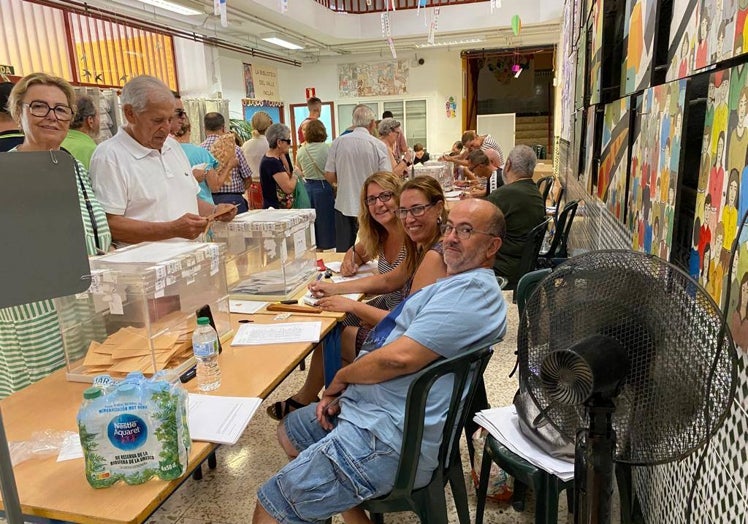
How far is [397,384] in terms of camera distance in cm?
146

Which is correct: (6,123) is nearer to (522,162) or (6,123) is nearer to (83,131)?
(83,131)

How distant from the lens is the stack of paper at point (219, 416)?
1.23 metres

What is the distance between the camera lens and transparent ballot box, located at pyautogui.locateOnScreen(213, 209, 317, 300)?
7.66 ft

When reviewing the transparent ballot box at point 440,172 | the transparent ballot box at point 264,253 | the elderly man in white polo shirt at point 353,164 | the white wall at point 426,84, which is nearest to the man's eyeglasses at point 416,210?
the transparent ballot box at point 264,253

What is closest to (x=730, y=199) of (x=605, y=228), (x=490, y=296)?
(x=490, y=296)

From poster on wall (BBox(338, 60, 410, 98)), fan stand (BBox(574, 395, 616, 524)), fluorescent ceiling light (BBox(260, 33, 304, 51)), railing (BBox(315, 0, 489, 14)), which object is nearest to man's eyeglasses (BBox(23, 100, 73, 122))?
fan stand (BBox(574, 395, 616, 524))

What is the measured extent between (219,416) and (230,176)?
3515mm

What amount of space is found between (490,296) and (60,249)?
3.41ft

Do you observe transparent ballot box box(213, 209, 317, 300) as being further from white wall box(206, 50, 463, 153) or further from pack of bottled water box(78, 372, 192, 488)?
white wall box(206, 50, 463, 153)

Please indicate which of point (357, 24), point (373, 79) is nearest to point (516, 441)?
point (357, 24)

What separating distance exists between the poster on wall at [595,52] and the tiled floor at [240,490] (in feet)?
5.73

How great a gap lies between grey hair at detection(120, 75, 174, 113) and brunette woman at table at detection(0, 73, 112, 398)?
209mm

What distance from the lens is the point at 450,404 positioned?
4.67ft

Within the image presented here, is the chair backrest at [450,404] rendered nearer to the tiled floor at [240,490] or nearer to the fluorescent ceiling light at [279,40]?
the tiled floor at [240,490]
